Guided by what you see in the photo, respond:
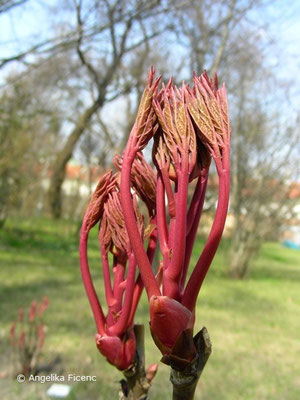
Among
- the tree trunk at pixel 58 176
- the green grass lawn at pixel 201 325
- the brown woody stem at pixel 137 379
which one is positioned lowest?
the green grass lawn at pixel 201 325

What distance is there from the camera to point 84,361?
13.5ft

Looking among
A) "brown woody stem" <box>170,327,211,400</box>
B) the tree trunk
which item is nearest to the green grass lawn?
"brown woody stem" <box>170,327,211,400</box>

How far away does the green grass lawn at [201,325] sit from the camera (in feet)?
12.6

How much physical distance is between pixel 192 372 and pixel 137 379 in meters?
0.21

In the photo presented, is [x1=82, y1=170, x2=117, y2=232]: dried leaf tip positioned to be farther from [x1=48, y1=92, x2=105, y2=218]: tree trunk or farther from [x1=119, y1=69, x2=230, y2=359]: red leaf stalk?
[x1=48, y1=92, x2=105, y2=218]: tree trunk

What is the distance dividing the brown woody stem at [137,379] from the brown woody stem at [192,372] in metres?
0.17

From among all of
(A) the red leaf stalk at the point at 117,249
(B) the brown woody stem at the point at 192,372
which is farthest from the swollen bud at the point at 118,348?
(B) the brown woody stem at the point at 192,372

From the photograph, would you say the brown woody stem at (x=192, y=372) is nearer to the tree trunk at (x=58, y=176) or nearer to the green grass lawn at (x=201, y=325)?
the green grass lawn at (x=201, y=325)

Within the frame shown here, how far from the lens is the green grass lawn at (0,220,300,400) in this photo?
12.6 feet

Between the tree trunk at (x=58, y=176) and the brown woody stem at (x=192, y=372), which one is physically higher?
the tree trunk at (x=58, y=176)

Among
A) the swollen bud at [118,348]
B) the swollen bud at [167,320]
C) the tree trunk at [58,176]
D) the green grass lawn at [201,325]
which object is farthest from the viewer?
the tree trunk at [58,176]

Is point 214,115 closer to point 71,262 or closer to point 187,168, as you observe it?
point 187,168

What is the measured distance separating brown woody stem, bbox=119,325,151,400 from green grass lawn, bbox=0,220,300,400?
0.11 m

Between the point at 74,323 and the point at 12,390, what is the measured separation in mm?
1901
